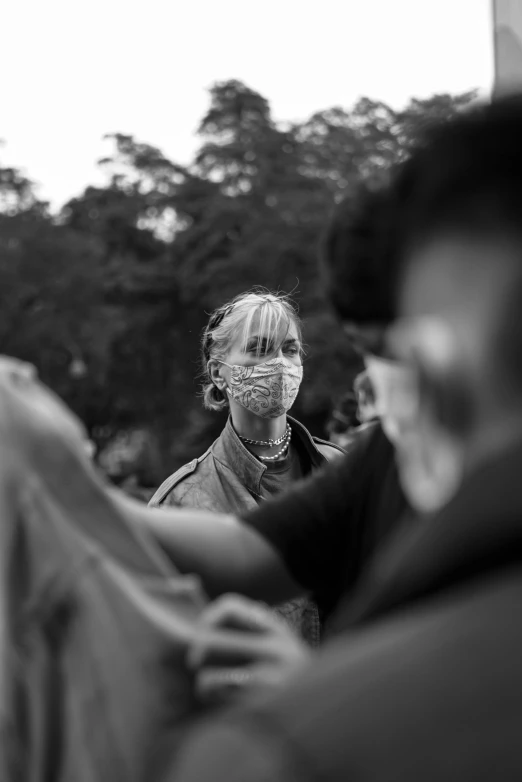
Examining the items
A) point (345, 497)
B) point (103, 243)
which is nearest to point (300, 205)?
point (103, 243)

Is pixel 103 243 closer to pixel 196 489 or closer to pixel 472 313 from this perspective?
pixel 196 489

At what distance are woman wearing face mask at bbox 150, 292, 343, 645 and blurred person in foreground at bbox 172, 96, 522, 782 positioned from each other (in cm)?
333

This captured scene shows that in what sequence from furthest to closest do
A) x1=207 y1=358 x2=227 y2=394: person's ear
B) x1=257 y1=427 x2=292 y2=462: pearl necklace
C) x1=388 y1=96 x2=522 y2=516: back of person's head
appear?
x1=207 y1=358 x2=227 y2=394: person's ear, x1=257 y1=427 x2=292 y2=462: pearl necklace, x1=388 y1=96 x2=522 y2=516: back of person's head

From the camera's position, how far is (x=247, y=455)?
474 centimetres

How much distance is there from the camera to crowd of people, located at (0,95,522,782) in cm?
93

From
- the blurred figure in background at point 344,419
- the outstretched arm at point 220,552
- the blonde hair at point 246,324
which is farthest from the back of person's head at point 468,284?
the blurred figure in background at point 344,419

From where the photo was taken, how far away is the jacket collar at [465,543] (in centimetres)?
100

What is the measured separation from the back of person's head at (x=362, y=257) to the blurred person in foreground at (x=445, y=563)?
6cm

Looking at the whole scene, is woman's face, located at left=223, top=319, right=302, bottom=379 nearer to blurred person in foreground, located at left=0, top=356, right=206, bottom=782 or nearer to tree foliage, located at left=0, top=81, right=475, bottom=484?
blurred person in foreground, located at left=0, top=356, right=206, bottom=782

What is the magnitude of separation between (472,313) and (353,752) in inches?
18.8

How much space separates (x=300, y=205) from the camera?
1444 inches

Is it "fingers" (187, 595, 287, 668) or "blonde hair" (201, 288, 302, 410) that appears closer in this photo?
"fingers" (187, 595, 287, 668)

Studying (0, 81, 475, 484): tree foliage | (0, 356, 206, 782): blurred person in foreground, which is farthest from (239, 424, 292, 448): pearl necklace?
(0, 81, 475, 484): tree foliage

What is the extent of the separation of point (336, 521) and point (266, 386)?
293 centimetres
